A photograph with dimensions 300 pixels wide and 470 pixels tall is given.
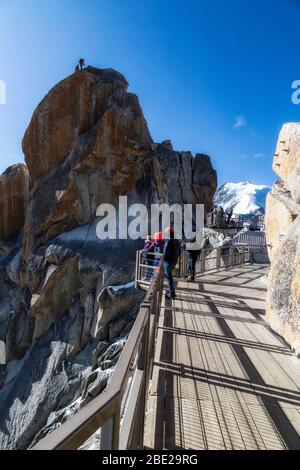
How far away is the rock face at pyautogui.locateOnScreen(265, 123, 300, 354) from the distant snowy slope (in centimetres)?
5539

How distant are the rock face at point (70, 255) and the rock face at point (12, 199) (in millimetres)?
3235

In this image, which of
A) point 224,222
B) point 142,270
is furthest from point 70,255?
point 224,222

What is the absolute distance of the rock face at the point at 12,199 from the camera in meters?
25.3

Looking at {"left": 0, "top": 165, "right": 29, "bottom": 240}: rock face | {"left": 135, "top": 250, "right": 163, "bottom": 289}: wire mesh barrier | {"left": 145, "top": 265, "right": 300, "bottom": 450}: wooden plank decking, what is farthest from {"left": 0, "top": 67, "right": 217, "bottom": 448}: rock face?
{"left": 145, "top": 265, "right": 300, "bottom": 450}: wooden plank decking

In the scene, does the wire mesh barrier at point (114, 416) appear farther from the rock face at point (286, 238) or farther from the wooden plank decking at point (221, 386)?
the rock face at point (286, 238)

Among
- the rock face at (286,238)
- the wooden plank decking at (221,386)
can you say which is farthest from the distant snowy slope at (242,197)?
the wooden plank decking at (221,386)

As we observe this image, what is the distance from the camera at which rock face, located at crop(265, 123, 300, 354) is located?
4.73 m

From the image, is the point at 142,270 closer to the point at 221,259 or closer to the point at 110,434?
the point at 110,434

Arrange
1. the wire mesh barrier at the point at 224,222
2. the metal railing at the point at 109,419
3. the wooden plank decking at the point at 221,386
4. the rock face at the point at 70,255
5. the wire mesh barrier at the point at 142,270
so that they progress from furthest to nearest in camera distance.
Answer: the wire mesh barrier at the point at 224,222
the rock face at the point at 70,255
the wire mesh barrier at the point at 142,270
the wooden plank decking at the point at 221,386
the metal railing at the point at 109,419

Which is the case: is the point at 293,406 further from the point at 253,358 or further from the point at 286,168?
the point at 286,168

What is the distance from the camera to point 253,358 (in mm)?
4391

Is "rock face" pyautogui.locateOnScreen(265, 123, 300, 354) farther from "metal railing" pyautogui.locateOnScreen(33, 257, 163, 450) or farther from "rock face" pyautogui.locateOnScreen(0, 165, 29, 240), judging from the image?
"rock face" pyautogui.locateOnScreen(0, 165, 29, 240)
